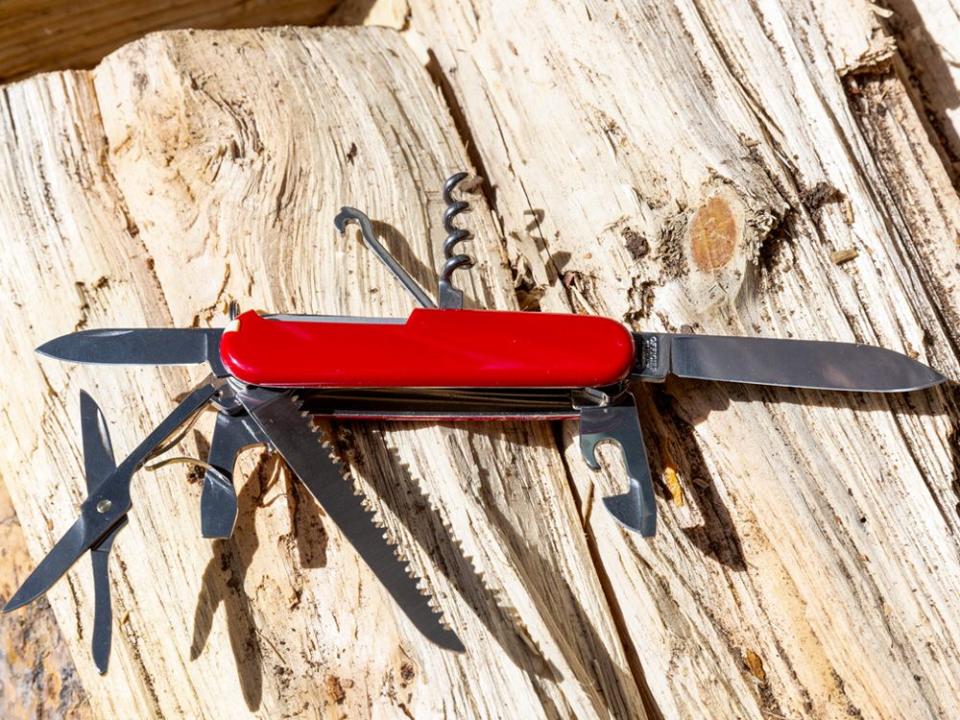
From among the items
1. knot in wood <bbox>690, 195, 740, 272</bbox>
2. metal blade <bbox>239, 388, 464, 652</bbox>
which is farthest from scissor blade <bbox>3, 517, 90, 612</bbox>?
knot in wood <bbox>690, 195, 740, 272</bbox>

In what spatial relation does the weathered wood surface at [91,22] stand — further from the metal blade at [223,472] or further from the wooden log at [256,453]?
the metal blade at [223,472]

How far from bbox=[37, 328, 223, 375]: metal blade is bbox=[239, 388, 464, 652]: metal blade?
148mm

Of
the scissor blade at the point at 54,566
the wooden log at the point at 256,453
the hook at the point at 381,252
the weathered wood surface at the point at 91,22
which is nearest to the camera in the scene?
the scissor blade at the point at 54,566

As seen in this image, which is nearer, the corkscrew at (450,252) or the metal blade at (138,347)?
the metal blade at (138,347)

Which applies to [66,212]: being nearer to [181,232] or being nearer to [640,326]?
[181,232]

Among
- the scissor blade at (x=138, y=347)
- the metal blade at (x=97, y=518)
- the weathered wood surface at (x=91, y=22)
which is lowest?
the metal blade at (x=97, y=518)

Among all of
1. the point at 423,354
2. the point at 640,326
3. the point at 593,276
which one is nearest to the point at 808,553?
the point at 640,326

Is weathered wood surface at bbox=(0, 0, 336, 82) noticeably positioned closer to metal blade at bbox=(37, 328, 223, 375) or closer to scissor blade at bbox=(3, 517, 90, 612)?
metal blade at bbox=(37, 328, 223, 375)

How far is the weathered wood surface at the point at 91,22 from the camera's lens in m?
2.23

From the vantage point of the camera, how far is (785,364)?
1.70 m

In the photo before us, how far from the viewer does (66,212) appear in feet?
6.34

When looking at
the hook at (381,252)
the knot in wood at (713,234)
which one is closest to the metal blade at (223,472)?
the hook at (381,252)

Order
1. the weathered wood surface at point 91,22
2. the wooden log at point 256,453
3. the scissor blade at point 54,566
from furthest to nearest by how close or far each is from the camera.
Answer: the weathered wood surface at point 91,22 → the wooden log at point 256,453 → the scissor blade at point 54,566

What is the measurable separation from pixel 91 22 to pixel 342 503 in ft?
5.26
